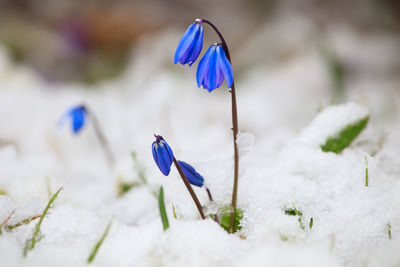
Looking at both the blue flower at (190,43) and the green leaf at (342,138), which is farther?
the green leaf at (342,138)

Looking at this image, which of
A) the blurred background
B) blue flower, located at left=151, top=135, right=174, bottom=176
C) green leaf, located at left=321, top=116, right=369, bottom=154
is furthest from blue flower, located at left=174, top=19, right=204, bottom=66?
the blurred background

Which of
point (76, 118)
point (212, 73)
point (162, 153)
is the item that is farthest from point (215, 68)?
point (76, 118)

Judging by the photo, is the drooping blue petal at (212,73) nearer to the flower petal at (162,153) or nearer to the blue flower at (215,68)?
the blue flower at (215,68)

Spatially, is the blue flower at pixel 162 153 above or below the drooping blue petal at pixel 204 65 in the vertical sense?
below

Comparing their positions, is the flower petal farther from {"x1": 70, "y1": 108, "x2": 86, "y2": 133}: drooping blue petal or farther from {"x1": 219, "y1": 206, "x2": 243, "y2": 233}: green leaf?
{"x1": 70, "y1": 108, "x2": 86, "y2": 133}: drooping blue petal

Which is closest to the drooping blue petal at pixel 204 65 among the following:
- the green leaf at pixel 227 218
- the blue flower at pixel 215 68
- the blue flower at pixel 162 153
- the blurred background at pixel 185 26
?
the blue flower at pixel 215 68

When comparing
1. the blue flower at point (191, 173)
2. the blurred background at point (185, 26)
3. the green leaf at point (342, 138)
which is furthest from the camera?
the blurred background at point (185, 26)

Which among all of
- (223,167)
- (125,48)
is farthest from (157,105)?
(223,167)
